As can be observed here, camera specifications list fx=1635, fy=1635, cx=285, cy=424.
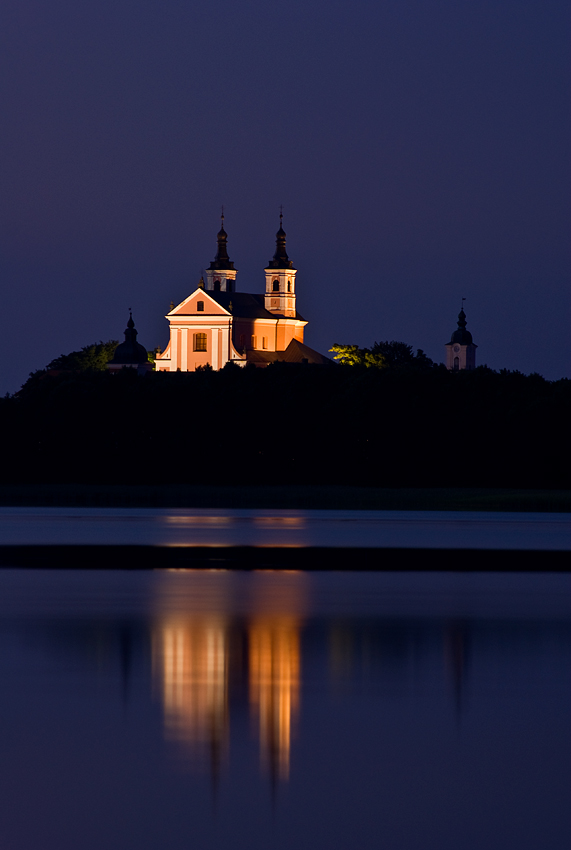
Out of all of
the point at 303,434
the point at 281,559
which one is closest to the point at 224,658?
the point at 281,559

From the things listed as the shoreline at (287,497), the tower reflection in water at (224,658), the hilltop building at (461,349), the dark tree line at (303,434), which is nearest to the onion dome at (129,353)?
the hilltop building at (461,349)

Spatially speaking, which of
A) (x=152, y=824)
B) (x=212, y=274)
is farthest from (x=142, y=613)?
(x=212, y=274)

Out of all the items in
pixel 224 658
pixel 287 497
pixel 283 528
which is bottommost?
pixel 287 497

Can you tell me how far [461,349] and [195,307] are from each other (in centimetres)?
3958

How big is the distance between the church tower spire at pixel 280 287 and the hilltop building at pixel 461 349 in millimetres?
21704

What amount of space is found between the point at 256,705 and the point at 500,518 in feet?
154

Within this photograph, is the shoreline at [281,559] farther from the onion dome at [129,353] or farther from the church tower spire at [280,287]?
the church tower spire at [280,287]

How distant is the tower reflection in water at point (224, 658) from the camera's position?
13.9 metres

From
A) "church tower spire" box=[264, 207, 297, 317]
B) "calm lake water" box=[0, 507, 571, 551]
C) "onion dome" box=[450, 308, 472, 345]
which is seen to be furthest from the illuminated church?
"calm lake water" box=[0, 507, 571, 551]

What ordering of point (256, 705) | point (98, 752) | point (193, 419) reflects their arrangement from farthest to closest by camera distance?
point (193, 419)
point (256, 705)
point (98, 752)

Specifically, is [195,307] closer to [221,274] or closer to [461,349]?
[221,274]

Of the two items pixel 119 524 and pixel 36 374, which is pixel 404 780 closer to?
pixel 119 524

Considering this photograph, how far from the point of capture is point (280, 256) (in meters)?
188

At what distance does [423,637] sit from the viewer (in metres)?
20.8
